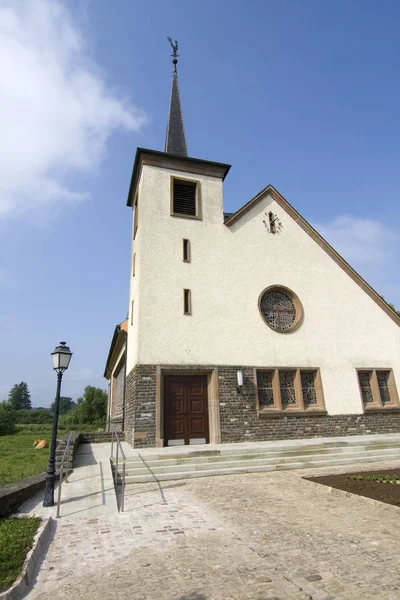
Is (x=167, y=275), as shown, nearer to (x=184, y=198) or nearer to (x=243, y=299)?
(x=243, y=299)

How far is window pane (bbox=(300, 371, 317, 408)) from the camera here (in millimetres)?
14074

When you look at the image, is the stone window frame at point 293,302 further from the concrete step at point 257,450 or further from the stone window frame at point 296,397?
the concrete step at point 257,450

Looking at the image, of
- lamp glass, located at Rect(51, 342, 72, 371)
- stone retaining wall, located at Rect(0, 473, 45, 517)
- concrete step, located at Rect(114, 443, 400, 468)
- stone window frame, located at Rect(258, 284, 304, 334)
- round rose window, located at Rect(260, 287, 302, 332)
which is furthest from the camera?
round rose window, located at Rect(260, 287, 302, 332)

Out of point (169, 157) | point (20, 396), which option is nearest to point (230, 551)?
→ point (169, 157)

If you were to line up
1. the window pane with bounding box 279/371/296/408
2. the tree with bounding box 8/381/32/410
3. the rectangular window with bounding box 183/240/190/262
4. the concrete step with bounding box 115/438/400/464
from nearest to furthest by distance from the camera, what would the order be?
the concrete step with bounding box 115/438/400/464, the window pane with bounding box 279/371/296/408, the rectangular window with bounding box 183/240/190/262, the tree with bounding box 8/381/32/410

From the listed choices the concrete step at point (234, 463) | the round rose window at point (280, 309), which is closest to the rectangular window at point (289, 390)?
the round rose window at point (280, 309)

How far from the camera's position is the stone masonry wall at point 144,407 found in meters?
11.5

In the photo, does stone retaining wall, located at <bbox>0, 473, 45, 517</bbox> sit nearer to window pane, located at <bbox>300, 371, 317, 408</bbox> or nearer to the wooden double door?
the wooden double door

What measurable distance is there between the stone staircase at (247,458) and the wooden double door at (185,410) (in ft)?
3.98

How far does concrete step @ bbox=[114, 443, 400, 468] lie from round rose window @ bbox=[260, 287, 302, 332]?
200 inches

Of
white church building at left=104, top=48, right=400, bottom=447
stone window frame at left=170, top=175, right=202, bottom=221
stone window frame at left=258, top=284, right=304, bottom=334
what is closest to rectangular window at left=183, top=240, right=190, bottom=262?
white church building at left=104, top=48, right=400, bottom=447

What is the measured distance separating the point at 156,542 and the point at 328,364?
11.7 meters

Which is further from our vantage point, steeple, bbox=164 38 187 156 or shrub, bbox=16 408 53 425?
shrub, bbox=16 408 53 425

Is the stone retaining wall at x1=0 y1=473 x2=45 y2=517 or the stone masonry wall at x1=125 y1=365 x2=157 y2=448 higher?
the stone masonry wall at x1=125 y1=365 x2=157 y2=448
